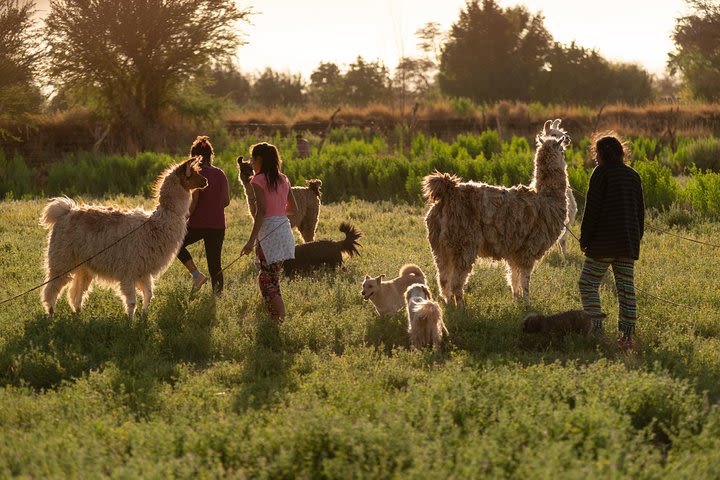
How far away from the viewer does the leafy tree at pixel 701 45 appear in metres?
55.0

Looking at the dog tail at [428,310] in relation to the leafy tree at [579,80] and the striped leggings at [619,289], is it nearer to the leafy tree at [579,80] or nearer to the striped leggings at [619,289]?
the striped leggings at [619,289]

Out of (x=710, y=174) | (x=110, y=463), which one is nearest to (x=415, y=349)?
(x=110, y=463)

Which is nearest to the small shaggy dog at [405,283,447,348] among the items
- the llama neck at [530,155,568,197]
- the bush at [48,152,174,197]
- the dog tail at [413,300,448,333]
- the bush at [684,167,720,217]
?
the dog tail at [413,300,448,333]

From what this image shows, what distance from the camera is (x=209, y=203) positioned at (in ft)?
35.0

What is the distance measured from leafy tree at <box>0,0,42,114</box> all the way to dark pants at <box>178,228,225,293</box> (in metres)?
23.4

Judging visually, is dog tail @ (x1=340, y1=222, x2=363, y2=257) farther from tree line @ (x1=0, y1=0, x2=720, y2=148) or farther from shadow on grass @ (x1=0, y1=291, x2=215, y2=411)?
tree line @ (x1=0, y1=0, x2=720, y2=148)

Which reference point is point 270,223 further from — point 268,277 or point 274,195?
point 268,277

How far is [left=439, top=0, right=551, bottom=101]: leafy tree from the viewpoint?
5672 centimetres

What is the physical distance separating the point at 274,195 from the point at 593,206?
11.3ft

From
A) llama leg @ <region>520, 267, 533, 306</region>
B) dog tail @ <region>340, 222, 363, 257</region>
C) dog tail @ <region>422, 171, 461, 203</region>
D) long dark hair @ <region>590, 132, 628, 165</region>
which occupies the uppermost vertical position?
long dark hair @ <region>590, 132, 628, 165</region>

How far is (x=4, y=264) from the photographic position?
13.1 m

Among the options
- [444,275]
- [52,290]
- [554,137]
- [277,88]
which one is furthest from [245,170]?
[277,88]

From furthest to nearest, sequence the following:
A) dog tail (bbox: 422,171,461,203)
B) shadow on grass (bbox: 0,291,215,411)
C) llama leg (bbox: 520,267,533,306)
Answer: llama leg (bbox: 520,267,533,306), dog tail (bbox: 422,171,461,203), shadow on grass (bbox: 0,291,215,411)

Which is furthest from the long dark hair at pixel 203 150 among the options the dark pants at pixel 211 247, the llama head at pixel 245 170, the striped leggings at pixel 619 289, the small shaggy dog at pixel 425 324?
the striped leggings at pixel 619 289
